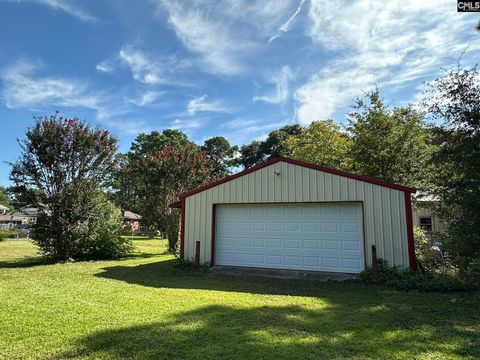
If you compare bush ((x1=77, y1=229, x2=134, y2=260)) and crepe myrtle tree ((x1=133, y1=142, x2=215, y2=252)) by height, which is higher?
crepe myrtle tree ((x1=133, y1=142, x2=215, y2=252))

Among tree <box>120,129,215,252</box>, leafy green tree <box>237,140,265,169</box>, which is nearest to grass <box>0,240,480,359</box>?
tree <box>120,129,215,252</box>

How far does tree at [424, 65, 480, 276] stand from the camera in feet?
23.4

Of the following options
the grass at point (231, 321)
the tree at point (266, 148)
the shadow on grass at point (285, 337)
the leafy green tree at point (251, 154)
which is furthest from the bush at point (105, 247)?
the leafy green tree at point (251, 154)

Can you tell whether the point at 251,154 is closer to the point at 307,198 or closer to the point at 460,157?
the point at 307,198

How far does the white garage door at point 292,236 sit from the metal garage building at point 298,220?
3 cm

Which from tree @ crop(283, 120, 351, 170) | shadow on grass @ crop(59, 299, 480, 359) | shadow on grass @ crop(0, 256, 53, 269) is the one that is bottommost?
shadow on grass @ crop(59, 299, 480, 359)

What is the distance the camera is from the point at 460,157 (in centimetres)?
762

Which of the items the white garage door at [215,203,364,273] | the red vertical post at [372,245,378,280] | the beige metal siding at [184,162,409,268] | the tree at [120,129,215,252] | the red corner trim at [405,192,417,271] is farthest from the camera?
the tree at [120,129,215,252]

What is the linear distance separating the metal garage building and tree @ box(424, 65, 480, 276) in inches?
41.2

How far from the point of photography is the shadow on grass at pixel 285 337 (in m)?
3.77

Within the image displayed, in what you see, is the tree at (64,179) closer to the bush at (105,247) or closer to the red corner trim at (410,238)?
the bush at (105,247)

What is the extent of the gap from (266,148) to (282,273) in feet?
121

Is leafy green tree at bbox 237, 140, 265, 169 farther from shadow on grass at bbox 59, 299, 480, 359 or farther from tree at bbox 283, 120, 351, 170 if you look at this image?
shadow on grass at bbox 59, 299, 480, 359

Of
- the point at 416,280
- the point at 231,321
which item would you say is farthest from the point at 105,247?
the point at 416,280
